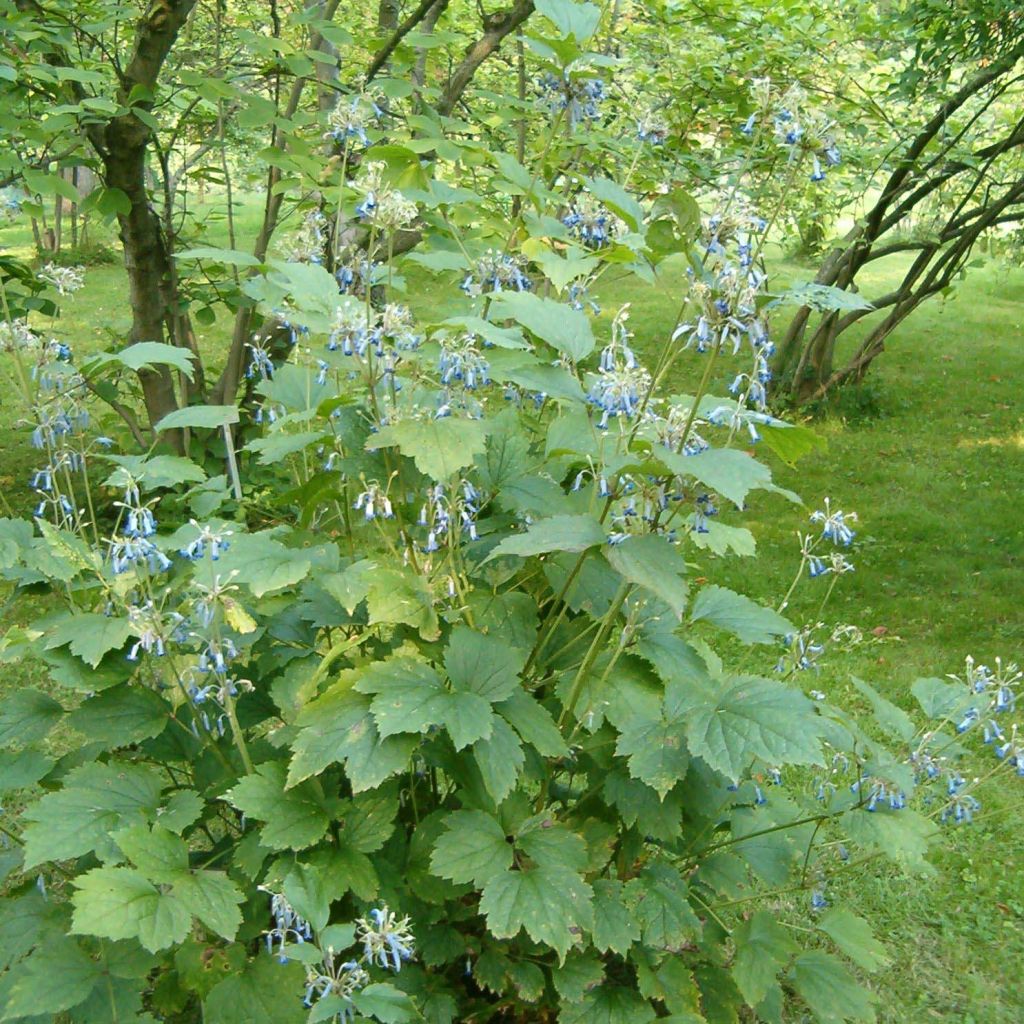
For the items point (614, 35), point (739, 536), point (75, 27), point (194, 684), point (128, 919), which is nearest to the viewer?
point (128, 919)

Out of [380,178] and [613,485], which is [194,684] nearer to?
[613,485]

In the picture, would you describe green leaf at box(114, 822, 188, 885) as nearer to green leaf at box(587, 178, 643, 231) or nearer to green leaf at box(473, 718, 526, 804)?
green leaf at box(473, 718, 526, 804)

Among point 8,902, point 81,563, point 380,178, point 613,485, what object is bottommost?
point 8,902

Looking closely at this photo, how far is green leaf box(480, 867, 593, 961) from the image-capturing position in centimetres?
242

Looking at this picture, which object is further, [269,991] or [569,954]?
[569,954]

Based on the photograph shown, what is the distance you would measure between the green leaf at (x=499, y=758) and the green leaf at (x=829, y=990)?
1.16 meters

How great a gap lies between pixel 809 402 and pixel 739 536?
8595mm

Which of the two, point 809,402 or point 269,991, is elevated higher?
point 269,991

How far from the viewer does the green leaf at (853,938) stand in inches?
117

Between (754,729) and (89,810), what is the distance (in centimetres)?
158

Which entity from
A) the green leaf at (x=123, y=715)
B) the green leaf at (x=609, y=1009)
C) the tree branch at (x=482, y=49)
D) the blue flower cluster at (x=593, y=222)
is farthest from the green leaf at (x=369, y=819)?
the tree branch at (x=482, y=49)

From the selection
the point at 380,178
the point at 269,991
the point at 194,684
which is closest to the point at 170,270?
the point at 380,178

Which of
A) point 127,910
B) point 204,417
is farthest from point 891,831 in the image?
point 204,417

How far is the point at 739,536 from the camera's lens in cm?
296
